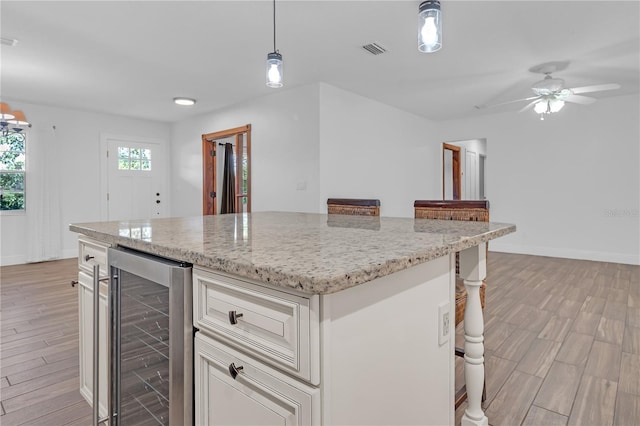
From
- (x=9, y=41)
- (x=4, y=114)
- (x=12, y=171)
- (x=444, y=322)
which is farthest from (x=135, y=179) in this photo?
(x=444, y=322)

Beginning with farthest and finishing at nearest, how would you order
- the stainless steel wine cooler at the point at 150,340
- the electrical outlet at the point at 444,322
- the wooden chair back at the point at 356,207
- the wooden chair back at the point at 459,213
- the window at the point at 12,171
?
the window at the point at 12,171 < the wooden chair back at the point at 356,207 < the wooden chair back at the point at 459,213 < the electrical outlet at the point at 444,322 < the stainless steel wine cooler at the point at 150,340

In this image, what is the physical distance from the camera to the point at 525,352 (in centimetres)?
227

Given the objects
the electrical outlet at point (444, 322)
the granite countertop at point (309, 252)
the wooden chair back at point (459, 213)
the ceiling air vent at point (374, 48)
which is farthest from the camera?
the ceiling air vent at point (374, 48)

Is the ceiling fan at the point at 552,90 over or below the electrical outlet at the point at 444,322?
over

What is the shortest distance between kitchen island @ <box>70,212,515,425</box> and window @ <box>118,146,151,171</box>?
5.77m

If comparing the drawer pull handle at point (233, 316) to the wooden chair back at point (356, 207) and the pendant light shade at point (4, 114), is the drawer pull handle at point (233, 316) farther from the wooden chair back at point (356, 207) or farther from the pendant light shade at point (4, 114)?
the pendant light shade at point (4, 114)

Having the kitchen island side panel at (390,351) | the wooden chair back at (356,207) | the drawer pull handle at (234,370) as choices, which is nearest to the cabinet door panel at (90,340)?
the drawer pull handle at (234,370)

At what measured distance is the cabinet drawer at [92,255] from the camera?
4.56 ft

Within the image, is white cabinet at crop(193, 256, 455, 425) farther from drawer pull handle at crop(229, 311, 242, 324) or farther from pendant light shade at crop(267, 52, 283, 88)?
pendant light shade at crop(267, 52, 283, 88)

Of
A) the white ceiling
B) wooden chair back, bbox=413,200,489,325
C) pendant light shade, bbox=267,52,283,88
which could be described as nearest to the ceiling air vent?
the white ceiling

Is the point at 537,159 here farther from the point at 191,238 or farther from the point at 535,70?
the point at 191,238

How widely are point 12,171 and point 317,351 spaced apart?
6.35 metres

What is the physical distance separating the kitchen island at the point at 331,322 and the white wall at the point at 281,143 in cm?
325

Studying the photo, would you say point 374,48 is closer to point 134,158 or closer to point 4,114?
point 4,114
